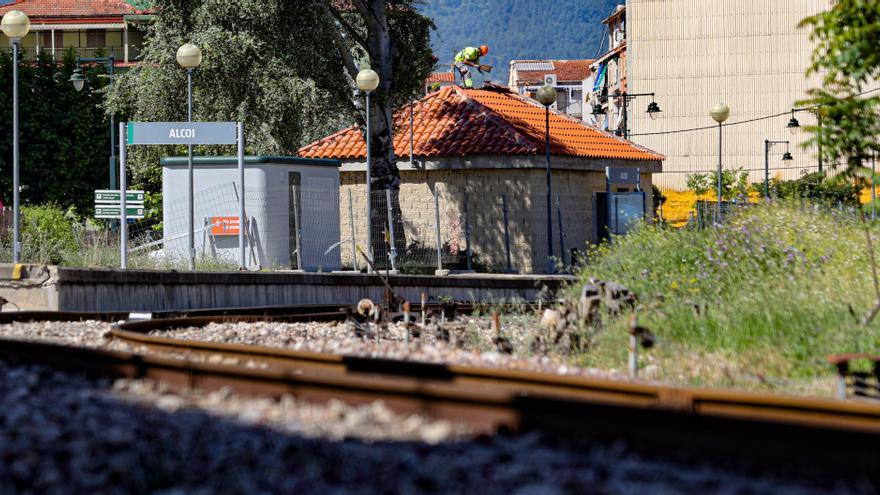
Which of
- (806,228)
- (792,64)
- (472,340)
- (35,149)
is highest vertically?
(792,64)

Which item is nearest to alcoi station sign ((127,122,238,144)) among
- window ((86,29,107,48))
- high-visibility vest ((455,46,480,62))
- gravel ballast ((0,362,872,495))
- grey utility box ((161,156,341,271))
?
grey utility box ((161,156,341,271))

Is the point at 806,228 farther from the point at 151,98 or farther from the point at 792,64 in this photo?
the point at 792,64

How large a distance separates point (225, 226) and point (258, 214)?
0.83 m

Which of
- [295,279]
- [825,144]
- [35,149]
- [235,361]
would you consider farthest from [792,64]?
[235,361]

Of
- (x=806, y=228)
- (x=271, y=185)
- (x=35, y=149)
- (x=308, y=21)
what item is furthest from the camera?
(x=35, y=149)

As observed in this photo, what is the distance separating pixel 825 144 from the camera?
43.3 feet

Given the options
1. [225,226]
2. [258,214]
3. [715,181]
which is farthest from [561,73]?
[258,214]

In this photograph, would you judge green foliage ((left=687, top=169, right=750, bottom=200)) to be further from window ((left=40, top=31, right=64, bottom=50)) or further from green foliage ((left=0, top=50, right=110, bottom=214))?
window ((left=40, top=31, right=64, bottom=50))

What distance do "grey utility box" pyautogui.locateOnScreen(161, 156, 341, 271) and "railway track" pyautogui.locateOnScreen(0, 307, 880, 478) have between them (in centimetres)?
1601

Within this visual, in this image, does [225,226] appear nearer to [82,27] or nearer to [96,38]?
[82,27]

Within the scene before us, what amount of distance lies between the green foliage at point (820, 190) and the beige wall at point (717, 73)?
33.7 feet

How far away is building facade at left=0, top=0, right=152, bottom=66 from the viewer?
97.2m

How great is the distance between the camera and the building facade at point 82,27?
319ft

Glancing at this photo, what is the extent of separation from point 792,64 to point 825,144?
2159 inches
